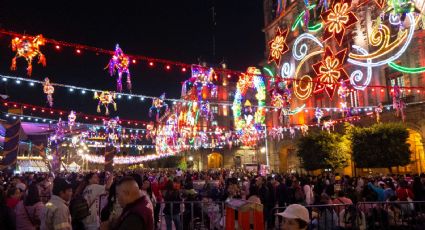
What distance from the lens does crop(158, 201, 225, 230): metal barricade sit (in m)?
9.95

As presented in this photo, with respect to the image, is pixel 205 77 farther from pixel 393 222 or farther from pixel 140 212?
pixel 140 212

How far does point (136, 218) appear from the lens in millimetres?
3430

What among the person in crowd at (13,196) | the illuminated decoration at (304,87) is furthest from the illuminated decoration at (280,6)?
the person in crowd at (13,196)

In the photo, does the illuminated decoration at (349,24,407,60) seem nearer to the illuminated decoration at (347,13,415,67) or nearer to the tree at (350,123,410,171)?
the illuminated decoration at (347,13,415,67)

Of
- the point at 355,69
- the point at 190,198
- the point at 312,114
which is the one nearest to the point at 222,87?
the point at 312,114

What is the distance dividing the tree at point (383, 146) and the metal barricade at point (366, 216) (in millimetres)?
13488

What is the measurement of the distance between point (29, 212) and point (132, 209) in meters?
3.74

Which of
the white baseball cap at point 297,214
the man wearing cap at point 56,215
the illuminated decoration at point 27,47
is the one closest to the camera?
the white baseball cap at point 297,214

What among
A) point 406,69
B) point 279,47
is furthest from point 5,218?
point 279,47

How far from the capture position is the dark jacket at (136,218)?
134 inches

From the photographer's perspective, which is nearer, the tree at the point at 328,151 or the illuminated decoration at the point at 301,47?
the tree at the point at 328,151

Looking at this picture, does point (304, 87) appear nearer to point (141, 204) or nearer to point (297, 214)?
point (297, 214)

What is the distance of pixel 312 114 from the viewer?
3509 cm

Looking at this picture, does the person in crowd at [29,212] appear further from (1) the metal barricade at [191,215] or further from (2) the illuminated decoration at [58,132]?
(2) the illuminated decoration at [58,132]
